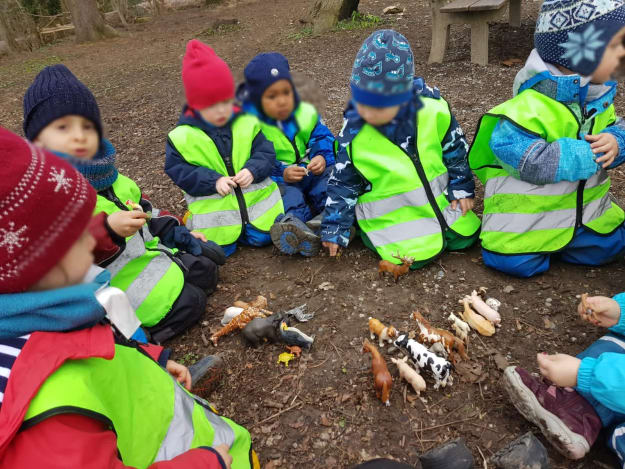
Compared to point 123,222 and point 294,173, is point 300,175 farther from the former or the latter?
point 123,222

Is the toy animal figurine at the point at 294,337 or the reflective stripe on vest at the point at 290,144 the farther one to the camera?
the reflective stripe on vest at the point at 290,144

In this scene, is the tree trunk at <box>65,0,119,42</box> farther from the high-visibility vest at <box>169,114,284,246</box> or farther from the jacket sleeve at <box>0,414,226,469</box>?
the jacket sleeve at <box>0,414,226,469</box>

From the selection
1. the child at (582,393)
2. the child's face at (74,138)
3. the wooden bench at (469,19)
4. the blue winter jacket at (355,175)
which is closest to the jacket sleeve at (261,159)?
the blue winter jacket at (355,175)

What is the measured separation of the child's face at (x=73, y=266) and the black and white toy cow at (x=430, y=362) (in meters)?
1.78

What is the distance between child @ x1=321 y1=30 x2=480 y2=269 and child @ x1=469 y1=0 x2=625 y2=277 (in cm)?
19

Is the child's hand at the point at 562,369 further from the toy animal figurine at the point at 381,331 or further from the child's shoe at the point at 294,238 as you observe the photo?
the child's shoe at the point at 294,238

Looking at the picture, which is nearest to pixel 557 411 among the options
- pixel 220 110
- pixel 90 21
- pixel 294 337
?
pixel 294 337

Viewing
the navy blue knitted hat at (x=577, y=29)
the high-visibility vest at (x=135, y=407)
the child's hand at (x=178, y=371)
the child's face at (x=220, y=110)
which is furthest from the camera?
the child's hand at (x=178, y=371)

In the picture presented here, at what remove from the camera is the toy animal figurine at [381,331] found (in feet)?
8.22

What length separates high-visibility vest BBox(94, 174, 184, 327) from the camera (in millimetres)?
2666

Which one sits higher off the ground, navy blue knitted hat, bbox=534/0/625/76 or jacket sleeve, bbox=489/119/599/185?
navy blue knitted hat, bbox=534/0/625/76

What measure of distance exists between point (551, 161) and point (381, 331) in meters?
1.36

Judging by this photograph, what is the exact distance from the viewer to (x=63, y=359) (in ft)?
3.66

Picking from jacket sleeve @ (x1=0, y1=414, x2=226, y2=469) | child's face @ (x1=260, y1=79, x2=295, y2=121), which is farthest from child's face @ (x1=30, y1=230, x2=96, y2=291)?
child's face @ (x1=260, y1=79, x2=295, y2=121)
